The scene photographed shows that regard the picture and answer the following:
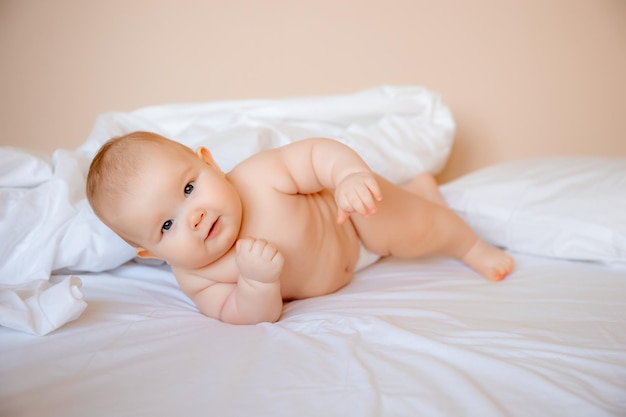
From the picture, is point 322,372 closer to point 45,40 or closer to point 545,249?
point 545,249

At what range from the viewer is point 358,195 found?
89 cm

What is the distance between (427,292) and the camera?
3.46ft

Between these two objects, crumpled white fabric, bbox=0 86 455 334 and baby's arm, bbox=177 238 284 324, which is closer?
baby's arm, bbox=177 238 284 324

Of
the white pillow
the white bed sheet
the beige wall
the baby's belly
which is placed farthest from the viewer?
the beige wall

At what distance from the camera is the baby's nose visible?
36.5 inches

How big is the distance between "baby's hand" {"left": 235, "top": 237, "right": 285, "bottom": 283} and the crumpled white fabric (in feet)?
0.97

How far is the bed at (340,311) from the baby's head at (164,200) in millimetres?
145

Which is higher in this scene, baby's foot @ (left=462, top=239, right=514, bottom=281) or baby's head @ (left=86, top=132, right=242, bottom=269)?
baby's head @ (left=86, top=132, right=242, bottom=269)

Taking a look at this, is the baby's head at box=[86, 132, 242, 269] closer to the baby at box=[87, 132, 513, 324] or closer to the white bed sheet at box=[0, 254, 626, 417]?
the baby at box=[87, 132, 513, 324]

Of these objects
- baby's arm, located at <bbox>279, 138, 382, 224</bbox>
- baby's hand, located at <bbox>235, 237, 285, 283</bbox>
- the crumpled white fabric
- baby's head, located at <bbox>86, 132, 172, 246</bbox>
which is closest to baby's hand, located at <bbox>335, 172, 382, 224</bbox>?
baby's arm, located at <bbox>279, 138, 382, 224</bbox>

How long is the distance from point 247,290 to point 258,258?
0.26 feet

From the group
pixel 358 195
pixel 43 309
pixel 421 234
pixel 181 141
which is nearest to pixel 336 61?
pixel 181 141

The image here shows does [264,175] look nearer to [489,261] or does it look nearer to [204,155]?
[204,155]

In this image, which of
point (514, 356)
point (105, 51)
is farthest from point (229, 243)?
point (105, 51)
